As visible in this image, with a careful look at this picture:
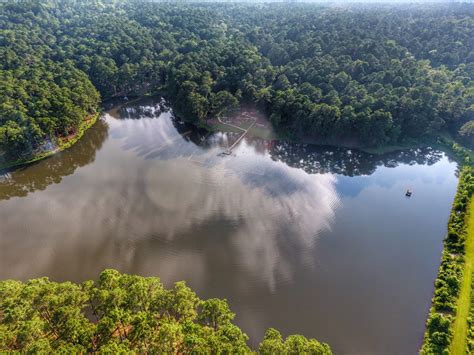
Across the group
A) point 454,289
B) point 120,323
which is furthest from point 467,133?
point 120,323

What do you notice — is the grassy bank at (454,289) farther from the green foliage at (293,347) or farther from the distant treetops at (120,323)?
the distant treetops at (120,323)

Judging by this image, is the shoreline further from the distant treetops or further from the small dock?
the distant treetops

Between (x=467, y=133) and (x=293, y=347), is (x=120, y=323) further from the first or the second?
(x=467, y=133)

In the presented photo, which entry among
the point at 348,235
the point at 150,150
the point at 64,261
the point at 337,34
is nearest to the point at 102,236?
the point at 64,261

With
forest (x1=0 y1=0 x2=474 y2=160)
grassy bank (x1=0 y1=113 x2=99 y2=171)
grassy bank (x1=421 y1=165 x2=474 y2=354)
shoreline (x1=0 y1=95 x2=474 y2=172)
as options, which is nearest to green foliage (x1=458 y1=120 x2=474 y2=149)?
forest (x1=0 y1=0 x2=474 y2=160)

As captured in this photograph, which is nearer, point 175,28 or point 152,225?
point 152,225

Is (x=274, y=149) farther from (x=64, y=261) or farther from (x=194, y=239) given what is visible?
(x=64, y=261)

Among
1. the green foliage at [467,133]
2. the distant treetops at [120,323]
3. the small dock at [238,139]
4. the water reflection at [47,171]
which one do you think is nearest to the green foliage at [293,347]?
the distant treetops at [120,323]
